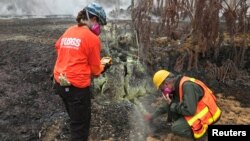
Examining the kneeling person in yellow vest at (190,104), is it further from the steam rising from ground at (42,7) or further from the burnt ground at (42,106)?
the steam rising from ground at (42,7)

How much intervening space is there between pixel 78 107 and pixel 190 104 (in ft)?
3.59

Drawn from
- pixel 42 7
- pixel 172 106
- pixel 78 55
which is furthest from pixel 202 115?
pixel 42 7

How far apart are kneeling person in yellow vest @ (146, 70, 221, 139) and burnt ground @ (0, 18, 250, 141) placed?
0.57m

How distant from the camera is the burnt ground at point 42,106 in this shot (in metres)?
4.87

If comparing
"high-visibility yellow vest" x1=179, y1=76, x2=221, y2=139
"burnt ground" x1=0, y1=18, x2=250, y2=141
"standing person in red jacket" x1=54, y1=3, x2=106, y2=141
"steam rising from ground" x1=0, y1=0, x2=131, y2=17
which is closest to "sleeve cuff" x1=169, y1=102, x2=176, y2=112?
"high-visibility yellow vest" x1=179, y1=76, x2=221, y2=139

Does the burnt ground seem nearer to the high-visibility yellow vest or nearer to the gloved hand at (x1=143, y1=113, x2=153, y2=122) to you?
the gloved hand at (x1=143, y1=113, x2=153, y2=122)

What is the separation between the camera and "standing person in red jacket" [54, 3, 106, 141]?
12.6 feet

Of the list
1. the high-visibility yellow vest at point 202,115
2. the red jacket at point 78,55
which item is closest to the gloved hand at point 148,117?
the high-visibility yellow vest at point 202,115

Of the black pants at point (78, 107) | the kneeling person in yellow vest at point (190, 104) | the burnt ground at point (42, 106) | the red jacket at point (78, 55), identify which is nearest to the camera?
the red jacket at point (78, 55)

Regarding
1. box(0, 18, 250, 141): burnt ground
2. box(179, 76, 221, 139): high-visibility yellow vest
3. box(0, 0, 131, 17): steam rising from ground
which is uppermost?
box(0, 0, 131, 17): steam rising from ground

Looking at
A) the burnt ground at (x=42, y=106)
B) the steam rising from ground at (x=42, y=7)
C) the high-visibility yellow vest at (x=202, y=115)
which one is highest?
the steam rising from ground at (x=42, y=7)

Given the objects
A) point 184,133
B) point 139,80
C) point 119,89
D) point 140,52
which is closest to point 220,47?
point 140,52

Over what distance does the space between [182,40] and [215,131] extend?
12.2ft

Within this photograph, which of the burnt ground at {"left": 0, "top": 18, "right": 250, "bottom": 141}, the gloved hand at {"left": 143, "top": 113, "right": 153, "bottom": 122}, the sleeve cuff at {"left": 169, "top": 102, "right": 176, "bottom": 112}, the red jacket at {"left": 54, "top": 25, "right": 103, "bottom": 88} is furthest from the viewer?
the gloved hand at {"left": 143, "top": 113, "right": 153, "bottom": 122}
